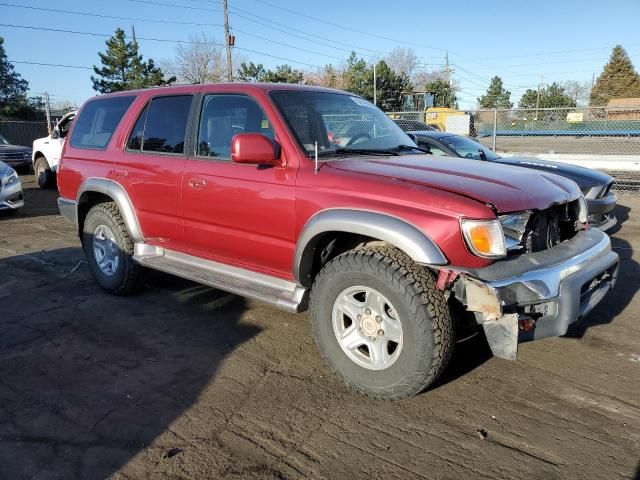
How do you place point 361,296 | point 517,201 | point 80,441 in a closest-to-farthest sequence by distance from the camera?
1. point 80,441
2. point 517,201
3. point 361,296

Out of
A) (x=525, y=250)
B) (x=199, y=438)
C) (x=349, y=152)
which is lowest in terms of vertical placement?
(x=199, y=438)

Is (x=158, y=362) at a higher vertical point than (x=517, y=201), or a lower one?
lower

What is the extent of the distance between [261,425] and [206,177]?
1.94 metres

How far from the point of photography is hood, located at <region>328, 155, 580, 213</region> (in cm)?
303

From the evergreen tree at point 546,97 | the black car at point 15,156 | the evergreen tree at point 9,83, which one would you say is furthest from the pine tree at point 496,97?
the black car at point 15,156

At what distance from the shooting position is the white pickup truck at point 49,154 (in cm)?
1302

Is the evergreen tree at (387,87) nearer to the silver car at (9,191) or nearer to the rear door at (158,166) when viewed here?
the silver car at (9,191)

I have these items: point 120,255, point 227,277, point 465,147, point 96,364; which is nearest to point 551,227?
point 227,277

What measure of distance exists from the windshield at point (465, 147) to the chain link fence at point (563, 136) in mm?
3543

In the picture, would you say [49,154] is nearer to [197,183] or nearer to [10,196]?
[10,196]

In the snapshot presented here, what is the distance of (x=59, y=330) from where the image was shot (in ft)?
14.0

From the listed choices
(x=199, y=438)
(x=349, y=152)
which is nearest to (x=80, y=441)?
(x=199, y=438)

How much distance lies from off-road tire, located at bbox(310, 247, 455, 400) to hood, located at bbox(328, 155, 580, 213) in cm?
51

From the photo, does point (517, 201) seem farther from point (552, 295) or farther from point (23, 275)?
point (23, 275)
